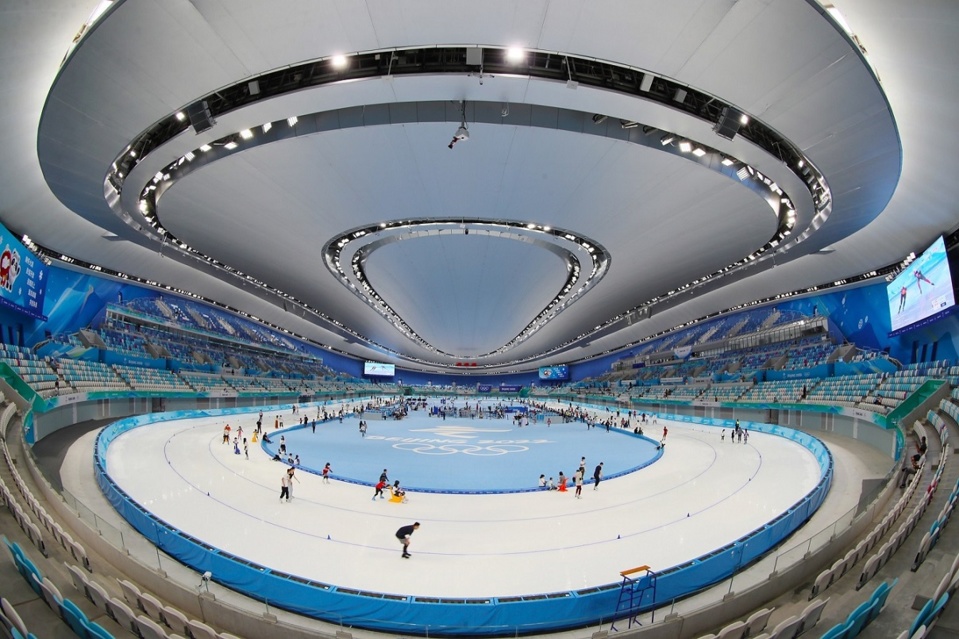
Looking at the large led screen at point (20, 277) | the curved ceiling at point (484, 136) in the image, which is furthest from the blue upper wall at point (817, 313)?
the curved ceiling at point (484, 136)

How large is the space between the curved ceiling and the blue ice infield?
11.1 m

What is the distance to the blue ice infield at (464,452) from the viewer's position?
17.2 meters

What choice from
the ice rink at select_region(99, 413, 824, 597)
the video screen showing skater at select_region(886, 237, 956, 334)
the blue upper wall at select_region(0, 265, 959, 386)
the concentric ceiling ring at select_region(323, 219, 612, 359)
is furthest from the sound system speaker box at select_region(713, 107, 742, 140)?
the blue upper wall at select_region(0, 265, 959, 386)

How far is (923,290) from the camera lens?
18.9 m

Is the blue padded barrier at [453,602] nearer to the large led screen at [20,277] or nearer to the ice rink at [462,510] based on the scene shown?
the ice rink at [462,510]

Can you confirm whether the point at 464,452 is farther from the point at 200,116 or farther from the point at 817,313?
the point at 817,313

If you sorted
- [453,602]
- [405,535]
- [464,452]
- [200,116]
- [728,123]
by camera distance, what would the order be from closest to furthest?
[453,602] < [405,535] < [728,123] < [200,116] < [464,452]

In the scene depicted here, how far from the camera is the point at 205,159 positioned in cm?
1481

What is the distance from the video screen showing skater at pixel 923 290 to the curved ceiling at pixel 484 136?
1547 millimetres

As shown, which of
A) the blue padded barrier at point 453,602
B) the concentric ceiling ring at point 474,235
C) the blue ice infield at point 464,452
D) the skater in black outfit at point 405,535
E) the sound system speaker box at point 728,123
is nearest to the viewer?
the blue padded barrier at point 453,602

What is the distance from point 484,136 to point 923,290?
20732 millimetres

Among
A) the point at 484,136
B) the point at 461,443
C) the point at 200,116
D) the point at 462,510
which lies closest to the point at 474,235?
the point at 484,136

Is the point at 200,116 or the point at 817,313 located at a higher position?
the point at 200,116

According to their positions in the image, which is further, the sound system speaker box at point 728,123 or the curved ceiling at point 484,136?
the sound system speaker box at point 728,123
